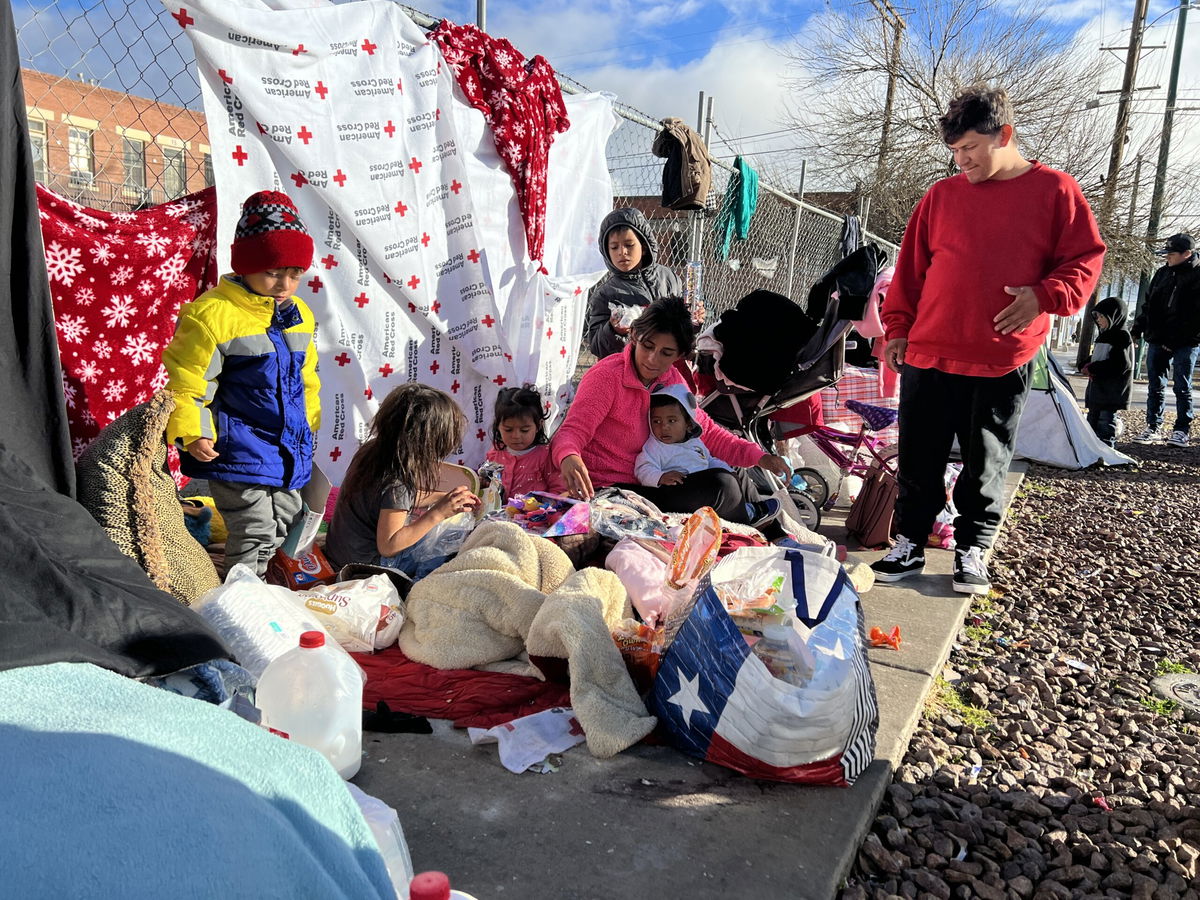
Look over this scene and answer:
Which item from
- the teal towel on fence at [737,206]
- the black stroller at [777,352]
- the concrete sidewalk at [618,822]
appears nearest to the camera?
the concrete sidewalk at [618,822]

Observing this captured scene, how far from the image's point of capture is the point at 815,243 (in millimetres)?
10383

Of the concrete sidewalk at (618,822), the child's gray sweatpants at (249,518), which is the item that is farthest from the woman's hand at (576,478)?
the concrete sidewalk at (618,822)

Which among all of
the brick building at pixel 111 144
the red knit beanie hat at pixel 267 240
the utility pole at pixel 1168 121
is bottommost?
the red knit beanie hat at pixel 267 240

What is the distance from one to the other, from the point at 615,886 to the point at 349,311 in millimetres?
3122

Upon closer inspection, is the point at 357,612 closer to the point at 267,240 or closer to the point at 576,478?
the point at 576,478

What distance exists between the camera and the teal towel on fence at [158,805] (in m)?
0.99

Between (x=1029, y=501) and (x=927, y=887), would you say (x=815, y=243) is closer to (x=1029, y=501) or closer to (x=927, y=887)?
(x=1029, y=501)

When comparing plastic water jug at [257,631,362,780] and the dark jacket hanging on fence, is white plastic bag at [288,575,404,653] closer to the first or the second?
plastic water jug at [257,631,362,780]

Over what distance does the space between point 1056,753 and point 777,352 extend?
2863 millimetres

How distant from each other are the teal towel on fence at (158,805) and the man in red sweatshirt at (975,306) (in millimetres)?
3268

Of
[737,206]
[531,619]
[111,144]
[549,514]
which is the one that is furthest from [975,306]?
[737,206]

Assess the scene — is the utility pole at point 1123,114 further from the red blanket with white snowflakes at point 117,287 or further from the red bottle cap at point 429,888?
the red bottle cap at point 429,888

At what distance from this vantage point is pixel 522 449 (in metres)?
4.41

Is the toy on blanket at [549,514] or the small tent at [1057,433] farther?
the small tent at [1057,433]
